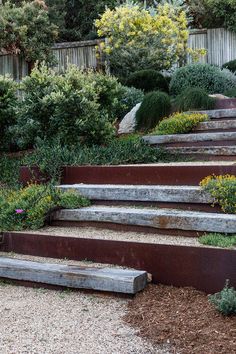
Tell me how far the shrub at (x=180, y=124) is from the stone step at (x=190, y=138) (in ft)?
0.56

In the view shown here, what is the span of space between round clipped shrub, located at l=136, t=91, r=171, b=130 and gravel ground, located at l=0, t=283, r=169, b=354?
16.0 feet

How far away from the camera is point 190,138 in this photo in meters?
7.93

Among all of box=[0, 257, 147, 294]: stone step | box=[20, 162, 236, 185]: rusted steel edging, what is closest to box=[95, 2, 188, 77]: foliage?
box=[20, 162, 236, 185]: rusted steel edging

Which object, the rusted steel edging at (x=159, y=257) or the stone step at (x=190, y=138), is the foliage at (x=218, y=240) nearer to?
the rusted steel edging at (x=159, y=257)

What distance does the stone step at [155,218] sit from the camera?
15.7 ft

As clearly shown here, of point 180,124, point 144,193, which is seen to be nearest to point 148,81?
point 180,124

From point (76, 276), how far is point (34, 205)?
1482 millimetres

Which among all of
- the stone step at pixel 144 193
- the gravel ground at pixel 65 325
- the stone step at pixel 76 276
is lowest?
the gravel ground at pixel 65 325

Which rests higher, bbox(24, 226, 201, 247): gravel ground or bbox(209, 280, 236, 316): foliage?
bbox(24, 226, 201, 247): gravel ground

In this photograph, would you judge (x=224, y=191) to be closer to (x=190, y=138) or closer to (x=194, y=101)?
(x=190, y=138)

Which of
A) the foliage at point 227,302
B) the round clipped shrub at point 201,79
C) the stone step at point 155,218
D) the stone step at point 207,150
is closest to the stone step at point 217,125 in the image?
the stone step at point 207,150

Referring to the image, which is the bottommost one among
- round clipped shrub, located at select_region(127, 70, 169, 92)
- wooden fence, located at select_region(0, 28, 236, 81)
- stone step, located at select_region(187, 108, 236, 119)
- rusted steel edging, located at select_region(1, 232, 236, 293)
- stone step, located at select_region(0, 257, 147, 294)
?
stone step, located at select_region(0, 257, 147, 294)

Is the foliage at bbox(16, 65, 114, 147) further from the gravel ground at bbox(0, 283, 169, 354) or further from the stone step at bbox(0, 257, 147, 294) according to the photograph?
the gravel ground at bbox(0, 283, 169, 354)

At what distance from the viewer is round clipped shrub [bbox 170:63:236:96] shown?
11234 mm
